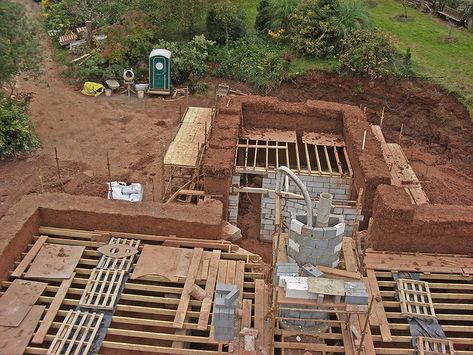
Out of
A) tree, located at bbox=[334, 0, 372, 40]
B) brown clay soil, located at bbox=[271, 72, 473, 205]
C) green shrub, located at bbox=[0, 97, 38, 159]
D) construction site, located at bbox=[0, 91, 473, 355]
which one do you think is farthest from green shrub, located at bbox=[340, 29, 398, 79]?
green shrub, located at bbox=[0, 97, 38, 159]

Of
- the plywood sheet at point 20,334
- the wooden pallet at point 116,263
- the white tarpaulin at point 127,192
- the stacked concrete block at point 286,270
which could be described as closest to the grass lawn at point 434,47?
the white tarpaulin at point 127,192

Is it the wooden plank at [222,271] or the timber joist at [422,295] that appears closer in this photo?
the timber joist at [422,295]

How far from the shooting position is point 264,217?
579 inches

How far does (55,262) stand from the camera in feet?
33.7

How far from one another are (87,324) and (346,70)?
15944 mm

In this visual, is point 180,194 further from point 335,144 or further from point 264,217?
point 335,144

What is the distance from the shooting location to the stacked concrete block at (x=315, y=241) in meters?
9.02

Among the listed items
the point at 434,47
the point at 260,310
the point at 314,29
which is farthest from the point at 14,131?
the point at 434,47

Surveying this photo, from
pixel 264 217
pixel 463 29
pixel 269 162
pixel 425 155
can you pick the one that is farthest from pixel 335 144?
pixel 463 29

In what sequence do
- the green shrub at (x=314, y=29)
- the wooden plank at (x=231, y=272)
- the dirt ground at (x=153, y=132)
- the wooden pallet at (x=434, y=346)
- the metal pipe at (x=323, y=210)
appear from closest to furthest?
the metal pipe at (x=323, y=210)
the wooden pallet at (x=434, y=346)
the wooden plank at (x=231, y=272)
the dirt ground at (x=153, y=132)
the green shrub at (x=314, y=29)

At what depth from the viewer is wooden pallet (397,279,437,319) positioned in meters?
9.64

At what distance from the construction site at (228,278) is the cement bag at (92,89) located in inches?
385

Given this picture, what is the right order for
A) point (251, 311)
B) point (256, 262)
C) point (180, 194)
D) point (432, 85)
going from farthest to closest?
point (432, 85), point (180, 194), point (256, 262), point (251, 311)

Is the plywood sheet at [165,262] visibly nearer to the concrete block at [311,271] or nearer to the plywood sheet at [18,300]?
the plywood sheet at [18,300]
